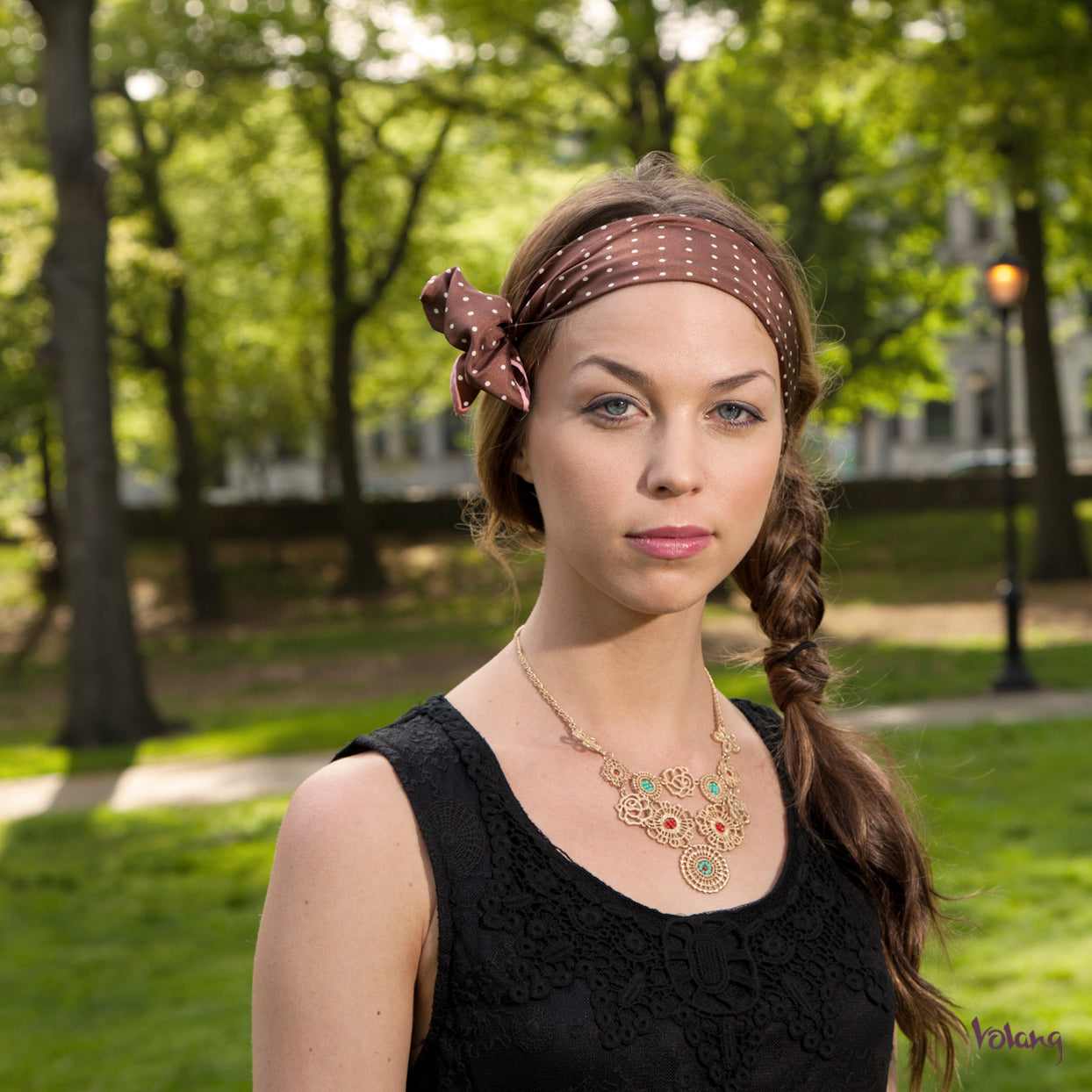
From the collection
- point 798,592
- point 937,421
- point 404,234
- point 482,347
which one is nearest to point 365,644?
point 404,234

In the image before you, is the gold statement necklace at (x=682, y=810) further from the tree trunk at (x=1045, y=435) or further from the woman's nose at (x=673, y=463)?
the tree trunk at (x=1045, y=435)

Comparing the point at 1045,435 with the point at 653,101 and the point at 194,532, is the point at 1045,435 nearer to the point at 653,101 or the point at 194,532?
the point at 653,101

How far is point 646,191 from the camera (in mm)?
1976

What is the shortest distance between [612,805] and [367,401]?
37.3 metres

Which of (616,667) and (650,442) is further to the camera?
(616,667)

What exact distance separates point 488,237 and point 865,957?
25369 mm

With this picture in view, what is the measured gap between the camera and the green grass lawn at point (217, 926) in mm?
5160

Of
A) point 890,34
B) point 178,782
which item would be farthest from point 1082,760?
point 890,34

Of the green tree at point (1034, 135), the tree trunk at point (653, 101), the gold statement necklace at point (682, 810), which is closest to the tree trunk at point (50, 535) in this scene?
the tree trunk at point (653, 101)

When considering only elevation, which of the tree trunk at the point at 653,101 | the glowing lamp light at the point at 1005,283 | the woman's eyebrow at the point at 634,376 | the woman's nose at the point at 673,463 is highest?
the tree trunk at the point at 653,101

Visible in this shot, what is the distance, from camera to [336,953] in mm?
1541

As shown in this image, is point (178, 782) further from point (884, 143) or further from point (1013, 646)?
point (884, 143)

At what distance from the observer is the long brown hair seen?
1963 mm

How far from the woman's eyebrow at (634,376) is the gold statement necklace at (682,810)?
0.47 meters
